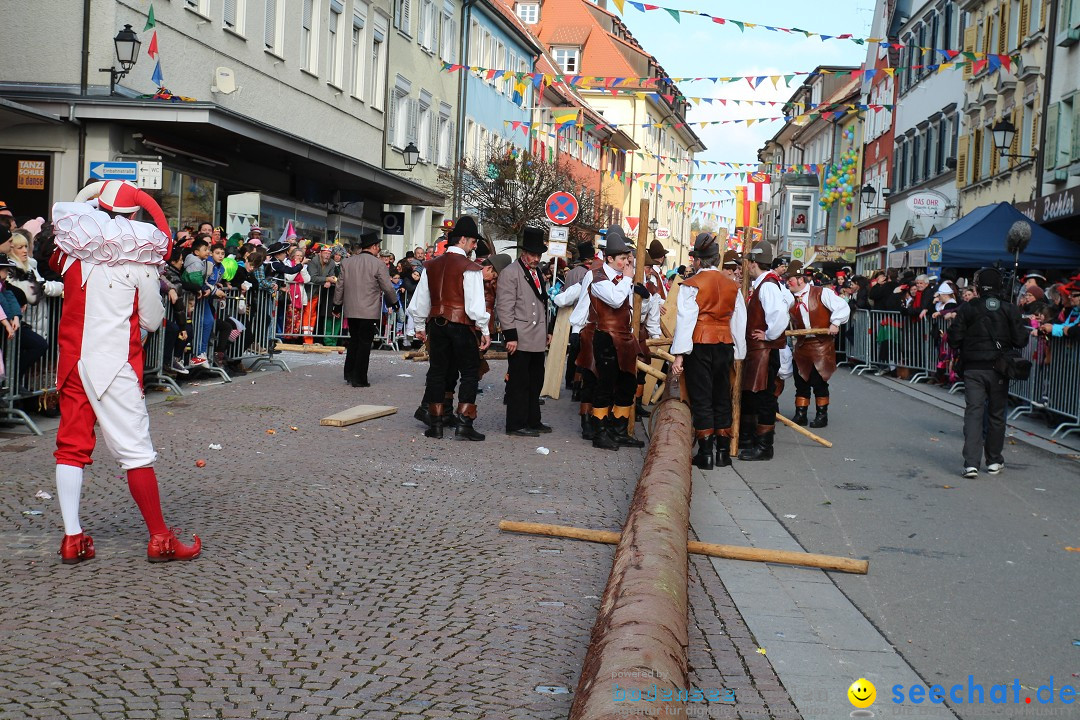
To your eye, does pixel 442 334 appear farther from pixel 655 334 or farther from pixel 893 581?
pixel 893 581

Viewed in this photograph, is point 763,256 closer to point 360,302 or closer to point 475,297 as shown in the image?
point 475,297

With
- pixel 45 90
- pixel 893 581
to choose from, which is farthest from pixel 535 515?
pixel 45 90

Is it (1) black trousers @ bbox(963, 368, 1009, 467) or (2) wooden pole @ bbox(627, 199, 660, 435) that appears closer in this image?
(1) black trousers @ bbox(963, 368, 1009, 467)

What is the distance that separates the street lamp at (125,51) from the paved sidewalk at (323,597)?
33.5 feet

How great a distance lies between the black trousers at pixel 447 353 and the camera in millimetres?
11547

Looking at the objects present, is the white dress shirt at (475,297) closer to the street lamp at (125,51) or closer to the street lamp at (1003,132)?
the street lamp at (125,51)

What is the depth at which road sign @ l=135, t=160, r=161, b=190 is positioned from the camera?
14491 millimetres

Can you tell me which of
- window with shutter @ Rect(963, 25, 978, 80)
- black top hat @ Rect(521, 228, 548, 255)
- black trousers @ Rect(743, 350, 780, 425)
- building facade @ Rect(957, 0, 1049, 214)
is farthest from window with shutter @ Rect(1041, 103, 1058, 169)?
black top hat @ Rect(521, 228, 548, 255)

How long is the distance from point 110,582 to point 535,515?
2.88 metres

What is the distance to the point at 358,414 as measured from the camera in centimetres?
1226

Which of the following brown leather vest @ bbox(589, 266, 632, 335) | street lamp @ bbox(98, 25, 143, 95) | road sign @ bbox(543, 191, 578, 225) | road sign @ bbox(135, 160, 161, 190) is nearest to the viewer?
brown leather vest @ bbox(589, 266, 632, 335)

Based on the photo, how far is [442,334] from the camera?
456 inches

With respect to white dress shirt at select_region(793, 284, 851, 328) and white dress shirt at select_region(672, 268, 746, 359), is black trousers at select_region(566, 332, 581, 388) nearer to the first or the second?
white dress shirt at select_region(793, 284, 851, 328)

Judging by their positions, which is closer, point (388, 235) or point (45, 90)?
point (45, 90)
